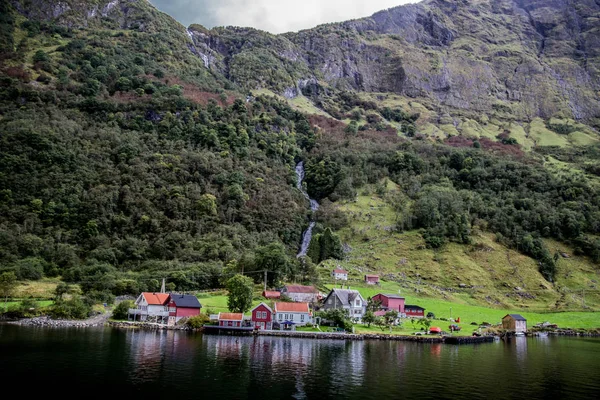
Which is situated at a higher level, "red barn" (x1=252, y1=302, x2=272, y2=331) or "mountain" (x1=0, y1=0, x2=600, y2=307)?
"mountain" (x1=0, y1=0, x2=600, y2=307)

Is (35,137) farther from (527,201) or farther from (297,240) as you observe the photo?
(527,201)

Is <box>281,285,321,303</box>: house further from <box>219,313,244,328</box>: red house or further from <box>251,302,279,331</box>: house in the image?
<box>219,313,244,328</box>: red house

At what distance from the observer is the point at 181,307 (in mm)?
81000

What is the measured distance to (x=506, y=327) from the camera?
92.2 metres

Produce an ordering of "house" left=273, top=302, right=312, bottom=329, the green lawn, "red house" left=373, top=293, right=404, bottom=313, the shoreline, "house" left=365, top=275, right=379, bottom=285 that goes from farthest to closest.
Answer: "house" left=365, top=275, right=379, bottom=285 < the green lawn < "red house" left=373, top=293, right=404, bottom=313 < "house" left=273, top=302, right=312, bottom=329 < the shoreline

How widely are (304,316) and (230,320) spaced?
44.7ft

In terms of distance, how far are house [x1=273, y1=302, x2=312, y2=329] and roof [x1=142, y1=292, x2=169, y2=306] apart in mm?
21334

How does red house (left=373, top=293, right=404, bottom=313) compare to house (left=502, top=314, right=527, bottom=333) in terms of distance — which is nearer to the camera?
house (left=502, top=314, right=527, bottom=333)

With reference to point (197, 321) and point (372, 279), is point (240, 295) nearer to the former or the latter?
point (197, 321)

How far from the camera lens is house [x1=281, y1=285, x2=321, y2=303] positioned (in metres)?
93.0

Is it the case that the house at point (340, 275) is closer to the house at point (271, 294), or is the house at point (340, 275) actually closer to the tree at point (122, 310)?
the house at point (271, 294)

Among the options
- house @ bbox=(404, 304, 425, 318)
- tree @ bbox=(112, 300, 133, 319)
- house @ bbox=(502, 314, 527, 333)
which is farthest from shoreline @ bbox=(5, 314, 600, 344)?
house @ bbox=(502, 314, 527, 333)

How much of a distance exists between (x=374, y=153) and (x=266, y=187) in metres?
62.3

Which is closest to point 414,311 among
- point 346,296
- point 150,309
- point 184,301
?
point 346,296
